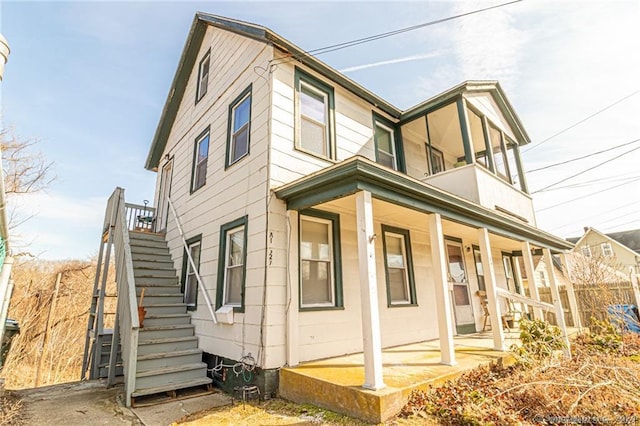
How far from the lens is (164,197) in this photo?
10602 mm

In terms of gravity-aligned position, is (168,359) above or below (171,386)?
above

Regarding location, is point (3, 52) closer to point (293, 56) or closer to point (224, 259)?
point (224, 259)

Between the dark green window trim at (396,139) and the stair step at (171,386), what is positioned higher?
the dark green window trim at (396,139)

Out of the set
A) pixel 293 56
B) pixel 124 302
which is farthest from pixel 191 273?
pixel 293 56

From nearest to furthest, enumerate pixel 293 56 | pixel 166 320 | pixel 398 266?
pixel 293 56 < pixel 166 320 < pixel 398 266

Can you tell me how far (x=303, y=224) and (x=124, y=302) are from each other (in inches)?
149

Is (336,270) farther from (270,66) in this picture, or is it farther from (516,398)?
(270,66)

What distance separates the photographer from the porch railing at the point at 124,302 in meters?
4.74

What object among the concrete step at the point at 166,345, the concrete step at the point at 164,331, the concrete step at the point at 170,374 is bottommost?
the concrete step at the point at 170,374

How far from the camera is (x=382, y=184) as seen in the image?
174 inches

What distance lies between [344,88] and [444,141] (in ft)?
14.2

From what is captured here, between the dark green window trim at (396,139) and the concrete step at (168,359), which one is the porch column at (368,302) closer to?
the concrete step at (168,359)

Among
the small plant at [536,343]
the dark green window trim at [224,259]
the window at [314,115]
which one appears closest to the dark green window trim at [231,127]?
the window at [314,115]

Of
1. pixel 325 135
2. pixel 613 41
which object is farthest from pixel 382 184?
pixel 613 41
